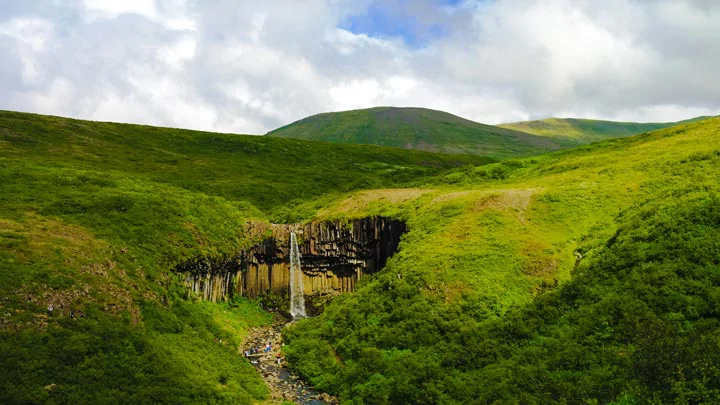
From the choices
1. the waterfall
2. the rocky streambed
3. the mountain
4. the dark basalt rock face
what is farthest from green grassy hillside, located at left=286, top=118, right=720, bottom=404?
the waterfall

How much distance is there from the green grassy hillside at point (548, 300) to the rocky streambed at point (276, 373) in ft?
4.54

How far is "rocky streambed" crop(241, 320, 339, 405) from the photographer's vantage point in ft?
129

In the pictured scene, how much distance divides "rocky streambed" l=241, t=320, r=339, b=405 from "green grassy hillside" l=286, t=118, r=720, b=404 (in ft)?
4.54

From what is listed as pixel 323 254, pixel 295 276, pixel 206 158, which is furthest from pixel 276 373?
pixel 206 158

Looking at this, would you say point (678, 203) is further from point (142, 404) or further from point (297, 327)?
point (142, 404)

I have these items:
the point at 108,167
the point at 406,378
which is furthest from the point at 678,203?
the point at 108,167

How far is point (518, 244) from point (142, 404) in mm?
37396

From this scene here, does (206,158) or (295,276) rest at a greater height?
(206,158)

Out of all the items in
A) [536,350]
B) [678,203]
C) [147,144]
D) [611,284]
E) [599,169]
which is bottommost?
[536,350]

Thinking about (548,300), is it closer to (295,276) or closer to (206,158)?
(295,276)

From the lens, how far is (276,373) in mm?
44125

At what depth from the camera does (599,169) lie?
6519 centimetres

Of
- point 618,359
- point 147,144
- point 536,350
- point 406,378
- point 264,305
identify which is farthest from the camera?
point 147,144

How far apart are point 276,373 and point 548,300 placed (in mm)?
25704
